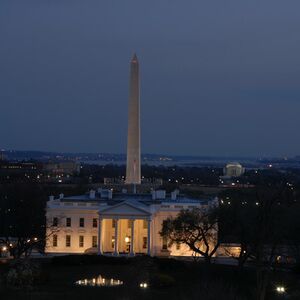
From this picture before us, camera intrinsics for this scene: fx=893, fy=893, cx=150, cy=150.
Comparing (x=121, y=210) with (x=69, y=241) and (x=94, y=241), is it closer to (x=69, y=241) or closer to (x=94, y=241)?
(x=94, y=241)

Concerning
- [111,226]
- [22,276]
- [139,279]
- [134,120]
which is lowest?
[139,279]

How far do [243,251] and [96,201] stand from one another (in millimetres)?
19807

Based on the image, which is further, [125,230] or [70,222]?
[70,222]

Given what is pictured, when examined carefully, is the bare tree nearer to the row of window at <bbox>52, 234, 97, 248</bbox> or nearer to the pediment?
the pediment

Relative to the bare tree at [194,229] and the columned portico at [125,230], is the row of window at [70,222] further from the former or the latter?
the bare tree at [194,229]

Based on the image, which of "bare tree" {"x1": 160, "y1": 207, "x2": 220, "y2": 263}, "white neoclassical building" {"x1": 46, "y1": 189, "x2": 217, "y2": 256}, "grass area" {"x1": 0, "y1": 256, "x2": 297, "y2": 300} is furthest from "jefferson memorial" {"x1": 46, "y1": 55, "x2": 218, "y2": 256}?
"grass area" {"x1": 0, "y1": 256, "x2": 297, "y2": 300}

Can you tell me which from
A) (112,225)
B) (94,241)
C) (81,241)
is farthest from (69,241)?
(112,225)

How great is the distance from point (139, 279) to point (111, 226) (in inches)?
741

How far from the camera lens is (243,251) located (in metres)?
62.8

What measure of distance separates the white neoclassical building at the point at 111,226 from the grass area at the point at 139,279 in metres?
6.89

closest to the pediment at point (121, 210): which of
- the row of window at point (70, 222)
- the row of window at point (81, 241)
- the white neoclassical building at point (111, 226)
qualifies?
the white neoclassical building at point (111, 226)

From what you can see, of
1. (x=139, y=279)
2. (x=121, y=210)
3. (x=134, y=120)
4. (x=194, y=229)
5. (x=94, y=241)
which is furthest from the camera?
(x=134, y=120)

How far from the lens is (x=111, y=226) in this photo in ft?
253

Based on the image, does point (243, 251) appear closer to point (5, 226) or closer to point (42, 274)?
point (42, 274)
